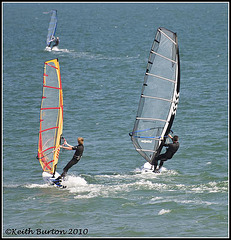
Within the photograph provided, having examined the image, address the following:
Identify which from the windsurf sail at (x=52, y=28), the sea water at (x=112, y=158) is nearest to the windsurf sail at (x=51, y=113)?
the sea water at (x=112, y=158)

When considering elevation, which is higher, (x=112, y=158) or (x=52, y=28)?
(x=52, y=28)

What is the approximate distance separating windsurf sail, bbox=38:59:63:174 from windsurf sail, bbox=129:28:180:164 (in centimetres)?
233

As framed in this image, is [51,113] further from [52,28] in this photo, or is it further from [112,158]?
[52,28]

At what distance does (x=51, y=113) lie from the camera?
16406 mm

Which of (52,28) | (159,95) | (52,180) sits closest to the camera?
(52,180)

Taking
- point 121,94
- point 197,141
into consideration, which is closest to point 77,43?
point 121,94

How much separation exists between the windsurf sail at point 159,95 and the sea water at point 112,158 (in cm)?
130

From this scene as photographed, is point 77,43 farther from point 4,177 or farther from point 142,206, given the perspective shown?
point 142,206

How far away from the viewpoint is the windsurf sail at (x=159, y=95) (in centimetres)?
1722

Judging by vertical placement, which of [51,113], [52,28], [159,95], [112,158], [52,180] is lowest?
[112,158]

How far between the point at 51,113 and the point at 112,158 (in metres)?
4.86

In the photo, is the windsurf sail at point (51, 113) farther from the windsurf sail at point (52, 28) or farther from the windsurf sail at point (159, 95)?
the windsurf sail at point (52, 28)

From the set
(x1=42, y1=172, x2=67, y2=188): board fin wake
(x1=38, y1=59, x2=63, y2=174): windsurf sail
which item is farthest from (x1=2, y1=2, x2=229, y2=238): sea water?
(x1=38, y1=59, x2=63, y2=174): windsurf sail

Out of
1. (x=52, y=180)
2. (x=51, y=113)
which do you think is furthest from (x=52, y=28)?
(x=52, y=180)
